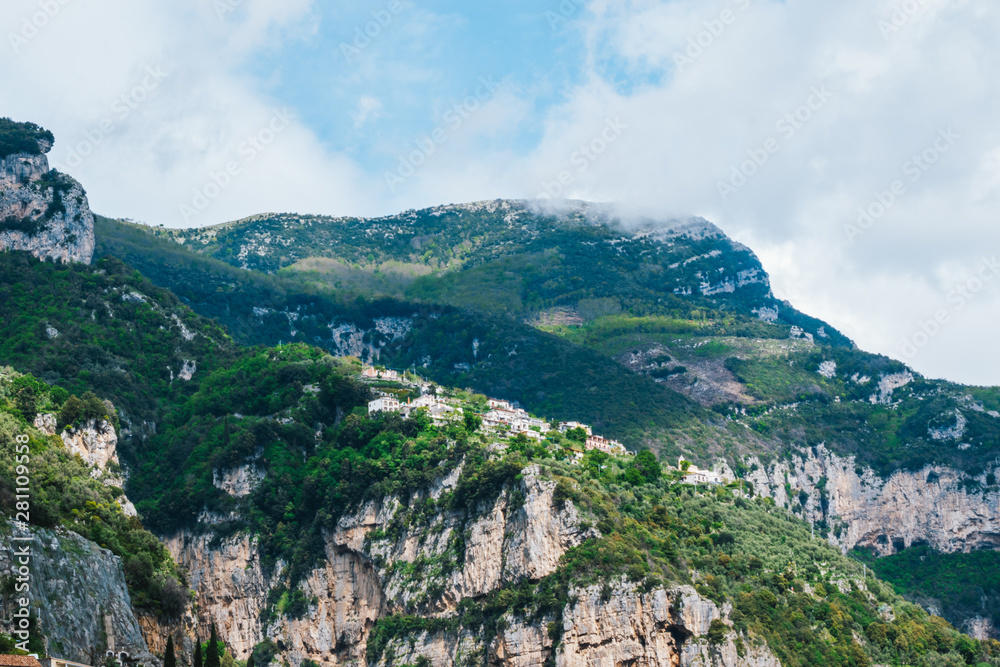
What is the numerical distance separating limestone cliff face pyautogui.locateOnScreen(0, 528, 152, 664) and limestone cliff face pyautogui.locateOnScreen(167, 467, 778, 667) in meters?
37.3

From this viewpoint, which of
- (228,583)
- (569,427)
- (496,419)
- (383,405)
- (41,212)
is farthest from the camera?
(569,427)

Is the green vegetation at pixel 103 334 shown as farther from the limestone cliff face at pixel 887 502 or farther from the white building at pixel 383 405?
the limestone cliff face at pixel 887 502

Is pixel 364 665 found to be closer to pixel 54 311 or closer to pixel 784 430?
pixel 54 311

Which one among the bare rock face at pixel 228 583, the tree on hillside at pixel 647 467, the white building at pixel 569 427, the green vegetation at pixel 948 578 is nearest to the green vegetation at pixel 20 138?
the bare rock face at pixel 228 583

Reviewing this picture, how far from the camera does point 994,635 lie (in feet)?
499

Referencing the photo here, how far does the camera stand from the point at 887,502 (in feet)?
595

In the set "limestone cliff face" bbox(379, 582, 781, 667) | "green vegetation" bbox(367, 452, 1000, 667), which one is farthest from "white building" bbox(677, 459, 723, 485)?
"limestone cliff face" bbox(379, 582, 781, 667)

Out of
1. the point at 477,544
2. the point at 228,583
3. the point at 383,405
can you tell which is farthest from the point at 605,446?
the point at 228,583

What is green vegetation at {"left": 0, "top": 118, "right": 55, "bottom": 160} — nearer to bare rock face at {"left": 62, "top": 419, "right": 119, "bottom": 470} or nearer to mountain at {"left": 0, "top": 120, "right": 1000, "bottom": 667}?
mountain at {"left": 0, "top": 120, "right": 1000, "bottom": 667}

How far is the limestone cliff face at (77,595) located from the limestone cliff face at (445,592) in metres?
37.3

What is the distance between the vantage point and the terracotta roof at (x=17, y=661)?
60309 millimetres

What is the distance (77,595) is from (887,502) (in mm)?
132572

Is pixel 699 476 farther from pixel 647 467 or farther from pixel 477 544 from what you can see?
pixel 477 544

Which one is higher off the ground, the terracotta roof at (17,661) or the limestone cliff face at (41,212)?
the limestone cliff face at (41,212)
